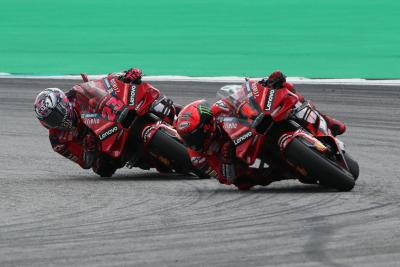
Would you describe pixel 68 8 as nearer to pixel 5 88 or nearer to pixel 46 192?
pixel 5 88

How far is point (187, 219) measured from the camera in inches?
313

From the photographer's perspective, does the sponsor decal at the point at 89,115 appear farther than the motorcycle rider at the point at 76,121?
Yes

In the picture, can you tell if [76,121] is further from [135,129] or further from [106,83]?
[135,129]

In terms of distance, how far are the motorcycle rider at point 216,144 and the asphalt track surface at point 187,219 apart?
0.13 meters

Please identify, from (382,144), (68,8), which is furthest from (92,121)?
(68,8)

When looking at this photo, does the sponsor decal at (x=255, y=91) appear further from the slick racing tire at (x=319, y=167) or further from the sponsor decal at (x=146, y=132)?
the sponsor decal at (x=146, y=132)

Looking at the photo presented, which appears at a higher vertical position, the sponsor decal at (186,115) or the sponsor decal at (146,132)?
the sponsor decal at (186,115)

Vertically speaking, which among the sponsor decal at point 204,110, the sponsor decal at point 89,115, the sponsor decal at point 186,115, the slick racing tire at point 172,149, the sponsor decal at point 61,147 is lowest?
the sponsor decal at point 61,147

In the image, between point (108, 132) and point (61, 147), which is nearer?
point (108, 132)

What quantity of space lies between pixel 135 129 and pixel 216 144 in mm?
1392

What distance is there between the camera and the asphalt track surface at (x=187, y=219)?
253 inches

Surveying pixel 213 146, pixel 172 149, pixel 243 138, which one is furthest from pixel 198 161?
pixel 172 149

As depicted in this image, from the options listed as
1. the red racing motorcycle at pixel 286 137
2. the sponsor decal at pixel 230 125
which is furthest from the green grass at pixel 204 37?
the sponsor decal at pixel 230 125

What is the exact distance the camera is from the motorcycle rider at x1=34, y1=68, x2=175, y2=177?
10.9 m
